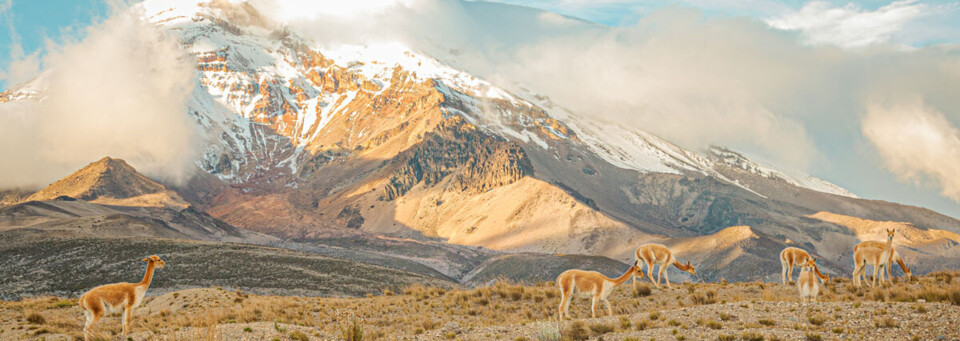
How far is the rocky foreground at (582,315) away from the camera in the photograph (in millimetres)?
12344

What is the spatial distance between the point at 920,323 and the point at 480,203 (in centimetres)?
17790

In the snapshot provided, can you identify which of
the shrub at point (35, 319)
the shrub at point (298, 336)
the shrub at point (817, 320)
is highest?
the shrub at point (817, 320)

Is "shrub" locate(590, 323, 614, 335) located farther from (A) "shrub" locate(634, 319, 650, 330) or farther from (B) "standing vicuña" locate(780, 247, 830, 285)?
(B) "standing vicuña" locate(780, 247, 830, 285)

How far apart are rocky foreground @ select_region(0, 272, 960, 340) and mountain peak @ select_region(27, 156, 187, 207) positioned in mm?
171800

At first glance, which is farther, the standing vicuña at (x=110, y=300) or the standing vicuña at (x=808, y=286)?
the standing vicuña at (x=808, y=286)

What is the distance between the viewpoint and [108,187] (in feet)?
589

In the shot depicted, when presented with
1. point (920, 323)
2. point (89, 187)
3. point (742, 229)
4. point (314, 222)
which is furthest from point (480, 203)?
point (920, 323)

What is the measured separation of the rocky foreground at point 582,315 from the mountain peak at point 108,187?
172m

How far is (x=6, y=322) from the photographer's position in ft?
69.8

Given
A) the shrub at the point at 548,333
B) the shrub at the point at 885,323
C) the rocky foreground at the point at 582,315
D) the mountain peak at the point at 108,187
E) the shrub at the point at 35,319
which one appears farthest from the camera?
the mountain peak at the point at 108,187

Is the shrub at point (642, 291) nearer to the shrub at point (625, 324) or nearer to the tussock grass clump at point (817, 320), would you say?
the shrub at point (625, 324)

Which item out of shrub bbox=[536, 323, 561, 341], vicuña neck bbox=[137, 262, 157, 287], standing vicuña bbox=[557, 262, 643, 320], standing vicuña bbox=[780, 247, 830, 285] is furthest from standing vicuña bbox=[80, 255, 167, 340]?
standing vicuña bbox=[780, 247, 830, 285]

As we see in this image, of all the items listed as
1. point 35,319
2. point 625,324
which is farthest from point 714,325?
point 35,319

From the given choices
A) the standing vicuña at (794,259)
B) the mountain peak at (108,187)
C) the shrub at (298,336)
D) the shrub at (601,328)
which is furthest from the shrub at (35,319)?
the mountain peak at (108,187)
